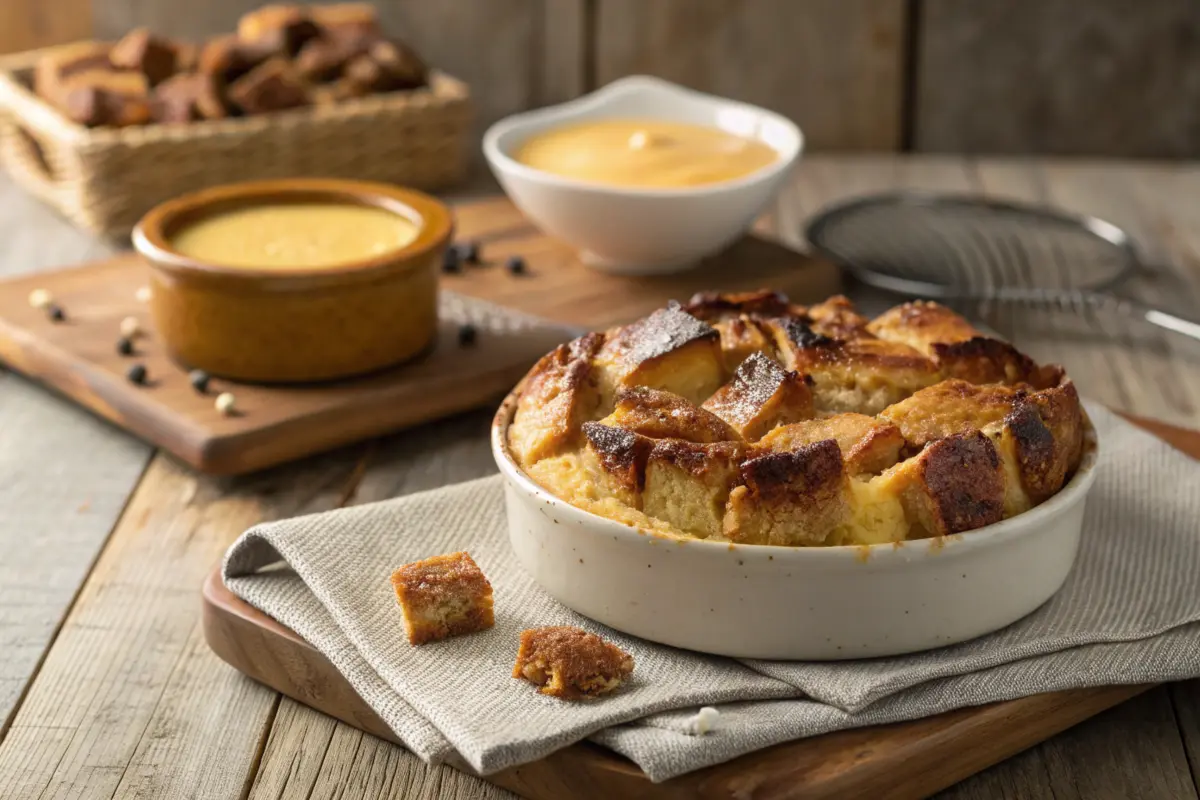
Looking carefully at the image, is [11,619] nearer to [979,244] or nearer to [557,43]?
[979,244]

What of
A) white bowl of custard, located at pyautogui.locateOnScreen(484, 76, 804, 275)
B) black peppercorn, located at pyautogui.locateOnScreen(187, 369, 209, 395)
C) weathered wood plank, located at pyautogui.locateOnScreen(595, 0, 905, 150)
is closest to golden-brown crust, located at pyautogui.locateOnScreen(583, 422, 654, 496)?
black peppercorn, located at pyautogui.locateOnScreen(187, 369, 209, 395)

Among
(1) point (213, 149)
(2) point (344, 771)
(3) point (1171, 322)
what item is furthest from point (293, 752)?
(1) point (213, 149)

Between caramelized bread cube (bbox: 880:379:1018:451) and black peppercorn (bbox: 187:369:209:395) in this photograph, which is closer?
caramelized bread cube (bbox: 880:379:1018:451)

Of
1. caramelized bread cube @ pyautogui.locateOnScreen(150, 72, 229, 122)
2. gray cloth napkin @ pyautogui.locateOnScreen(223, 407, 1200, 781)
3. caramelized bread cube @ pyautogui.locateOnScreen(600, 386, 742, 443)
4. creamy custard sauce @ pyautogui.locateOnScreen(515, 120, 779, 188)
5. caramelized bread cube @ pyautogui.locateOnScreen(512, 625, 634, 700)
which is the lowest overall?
gray cloth napkin @ pyautogui.locateOnScreen(223, 407, 1200, 781)

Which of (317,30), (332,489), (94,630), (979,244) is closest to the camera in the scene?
(94,630)

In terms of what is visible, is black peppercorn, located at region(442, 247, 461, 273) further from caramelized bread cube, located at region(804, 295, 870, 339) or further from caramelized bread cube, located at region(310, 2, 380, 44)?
caramelized bread cube, located at region(804, 295, 870, 339)

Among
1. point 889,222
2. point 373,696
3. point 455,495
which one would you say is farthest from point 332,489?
point 889,222
